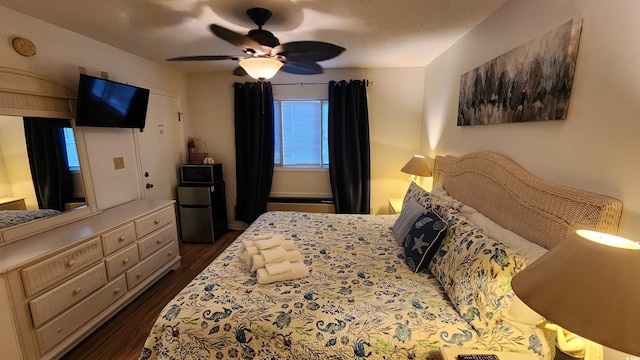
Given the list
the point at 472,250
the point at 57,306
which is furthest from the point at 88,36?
the point at 472,250

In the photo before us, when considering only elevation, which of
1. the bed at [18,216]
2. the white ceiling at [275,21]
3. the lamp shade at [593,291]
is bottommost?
the bed at [18,216]

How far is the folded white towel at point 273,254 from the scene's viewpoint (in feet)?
5.60

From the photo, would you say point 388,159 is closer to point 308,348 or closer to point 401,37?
point 401,37

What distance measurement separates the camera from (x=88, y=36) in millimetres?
2404

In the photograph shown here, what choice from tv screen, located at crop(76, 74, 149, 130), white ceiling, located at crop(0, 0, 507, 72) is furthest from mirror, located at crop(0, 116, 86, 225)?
white ceiling, located at crop(0, 0, 507, 72)

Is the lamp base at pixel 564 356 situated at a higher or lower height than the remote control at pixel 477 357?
higher

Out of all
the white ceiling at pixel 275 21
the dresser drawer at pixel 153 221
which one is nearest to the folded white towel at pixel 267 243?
the dresser drawer at pixel 153 221

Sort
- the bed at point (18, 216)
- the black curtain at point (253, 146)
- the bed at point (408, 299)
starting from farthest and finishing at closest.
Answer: the black curtain at point (253, 146)
the bed at point (18, 216)
the bed at point (408, 299)

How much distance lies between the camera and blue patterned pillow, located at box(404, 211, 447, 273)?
5.56ft

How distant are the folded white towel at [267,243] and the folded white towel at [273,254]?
0.03 meters

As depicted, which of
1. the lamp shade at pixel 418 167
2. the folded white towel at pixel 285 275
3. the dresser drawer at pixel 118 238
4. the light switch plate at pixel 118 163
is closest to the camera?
the folded white towel at pixel 285 275

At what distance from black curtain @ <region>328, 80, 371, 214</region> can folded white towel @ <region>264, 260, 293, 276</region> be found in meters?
2.21

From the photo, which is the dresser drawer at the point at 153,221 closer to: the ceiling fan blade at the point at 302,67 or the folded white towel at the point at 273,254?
the folded white towel at the point at 273,254

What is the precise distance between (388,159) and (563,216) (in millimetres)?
2697
